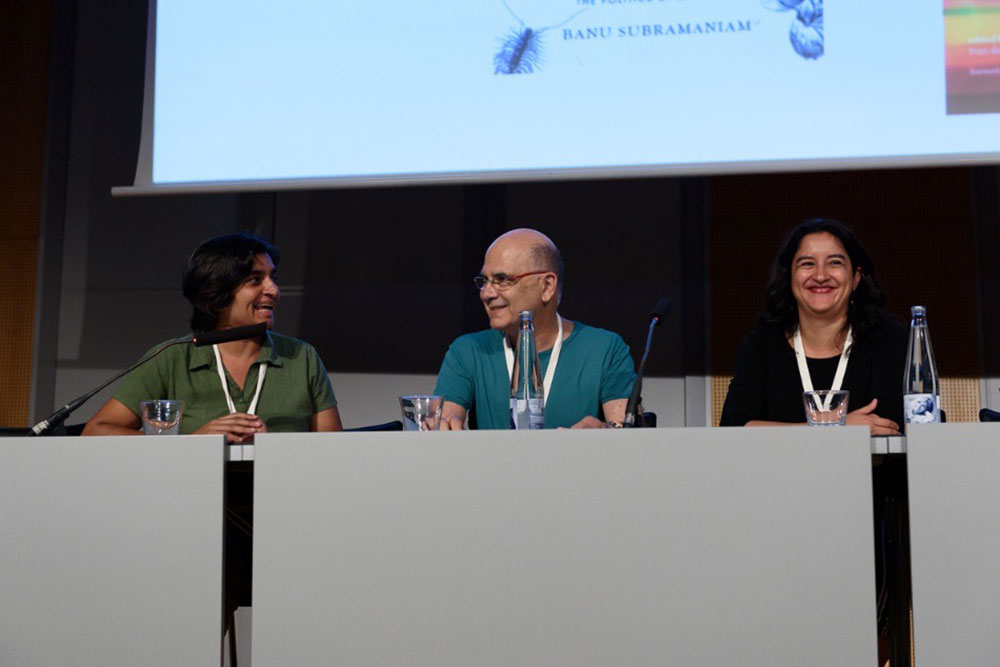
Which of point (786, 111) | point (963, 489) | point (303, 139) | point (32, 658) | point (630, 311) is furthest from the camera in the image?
point (630, 311)

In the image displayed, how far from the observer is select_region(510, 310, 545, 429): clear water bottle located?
1998mm

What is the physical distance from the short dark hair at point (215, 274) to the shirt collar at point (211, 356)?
107 mm

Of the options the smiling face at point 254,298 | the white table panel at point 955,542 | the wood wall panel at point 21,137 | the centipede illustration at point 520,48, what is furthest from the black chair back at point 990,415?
the wood wall panel at point 21,137

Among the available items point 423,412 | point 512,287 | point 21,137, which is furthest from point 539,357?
point 21,137

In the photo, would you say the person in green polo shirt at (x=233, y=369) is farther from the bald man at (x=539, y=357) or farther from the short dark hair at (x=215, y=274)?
the bald man at (x=539, y=357)

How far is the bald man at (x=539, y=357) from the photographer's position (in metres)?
2.78

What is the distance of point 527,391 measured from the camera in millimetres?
2010

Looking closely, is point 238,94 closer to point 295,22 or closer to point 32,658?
point 295,22

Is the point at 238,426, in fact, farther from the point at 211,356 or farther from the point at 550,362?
the point at 550,362

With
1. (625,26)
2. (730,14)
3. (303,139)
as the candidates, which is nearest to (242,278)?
(303,139)

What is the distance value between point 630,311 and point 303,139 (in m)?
1.23

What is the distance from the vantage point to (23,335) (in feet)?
12.8

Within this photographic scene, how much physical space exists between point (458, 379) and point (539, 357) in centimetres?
22

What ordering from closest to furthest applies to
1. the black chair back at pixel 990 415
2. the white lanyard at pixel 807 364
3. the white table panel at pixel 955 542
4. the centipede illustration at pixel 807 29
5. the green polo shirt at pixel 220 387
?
the white table panel at pixel 955 542
the black chair back at pixel 990 415
the white lanyard at pixel 807 364
the green polo shirt at pixel 220 387
the centipede illustration at pixel 807 29
